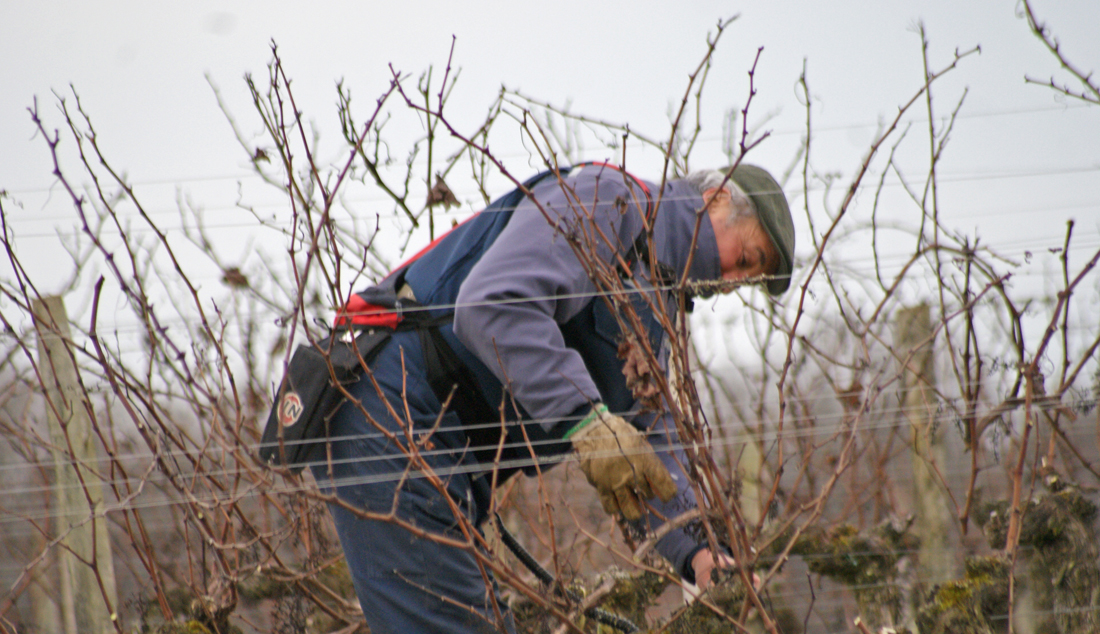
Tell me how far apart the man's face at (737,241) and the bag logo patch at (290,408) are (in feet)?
3.68

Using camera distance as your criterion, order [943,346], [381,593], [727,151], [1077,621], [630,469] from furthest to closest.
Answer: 1. [943,346]
2. [727,151]
3. [1077,621]
4. [381,593]
5. [630,469]

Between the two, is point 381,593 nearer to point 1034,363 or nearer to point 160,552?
point 1034,363

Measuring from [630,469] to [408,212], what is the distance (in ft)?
5.27

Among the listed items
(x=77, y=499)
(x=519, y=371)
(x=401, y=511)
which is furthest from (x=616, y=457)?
(x=77, y=499)

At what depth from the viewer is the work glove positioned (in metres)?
1.74

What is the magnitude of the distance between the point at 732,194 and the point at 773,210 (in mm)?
116

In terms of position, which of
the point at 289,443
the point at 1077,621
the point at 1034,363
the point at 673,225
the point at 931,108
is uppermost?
the point at 931,108

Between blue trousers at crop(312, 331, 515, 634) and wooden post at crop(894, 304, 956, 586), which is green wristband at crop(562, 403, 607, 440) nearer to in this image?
blue trousers at crop(312, 331, 515, 634)

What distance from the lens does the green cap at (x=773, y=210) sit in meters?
2.12

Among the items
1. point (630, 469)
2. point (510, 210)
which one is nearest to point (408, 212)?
point (510, 210)

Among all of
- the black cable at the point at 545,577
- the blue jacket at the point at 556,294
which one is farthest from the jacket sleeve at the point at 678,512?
the black cable at the point at 545,577

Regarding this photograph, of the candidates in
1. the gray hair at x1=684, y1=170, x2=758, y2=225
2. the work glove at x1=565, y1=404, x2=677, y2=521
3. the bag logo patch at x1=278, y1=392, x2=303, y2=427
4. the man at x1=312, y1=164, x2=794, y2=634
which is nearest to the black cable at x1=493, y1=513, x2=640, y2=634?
the man at x1=312, y1=164, x2=794, y2=634

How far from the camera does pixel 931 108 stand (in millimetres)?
2348

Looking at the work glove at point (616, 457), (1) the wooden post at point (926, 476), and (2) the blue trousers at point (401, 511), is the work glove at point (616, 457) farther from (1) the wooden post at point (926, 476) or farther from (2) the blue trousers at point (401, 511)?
(1) the wooden post at point (926, 476)
